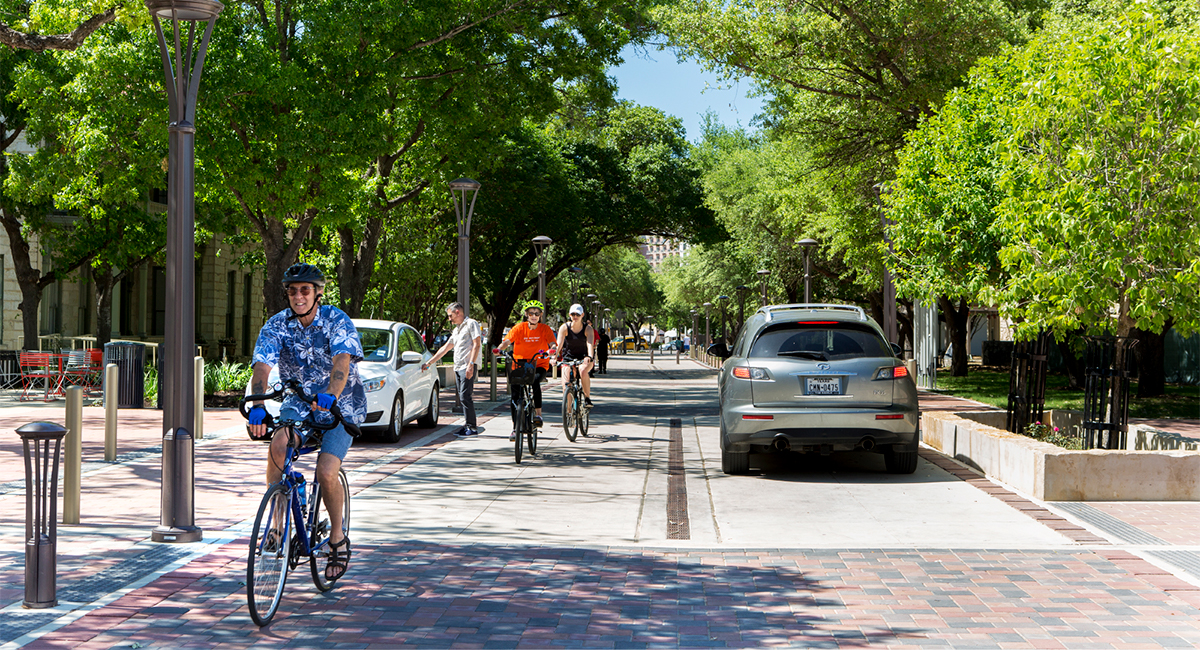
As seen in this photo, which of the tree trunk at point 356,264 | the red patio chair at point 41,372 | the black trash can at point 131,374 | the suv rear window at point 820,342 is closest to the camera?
the suv rear window at point 820,342

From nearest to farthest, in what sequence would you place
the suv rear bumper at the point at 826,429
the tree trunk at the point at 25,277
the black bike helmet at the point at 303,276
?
the black bike helmet at the point at 303,276
the suv rear bumper at the point at 826,429
the tree trunk at the point at 25,277

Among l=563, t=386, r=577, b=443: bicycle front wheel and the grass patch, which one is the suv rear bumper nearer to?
l=563, t=386, r=577, b=443: bicycle front wheel

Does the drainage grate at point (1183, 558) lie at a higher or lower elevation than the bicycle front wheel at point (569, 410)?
lower

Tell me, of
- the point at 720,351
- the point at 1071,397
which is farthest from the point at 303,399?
the point at 1071,397

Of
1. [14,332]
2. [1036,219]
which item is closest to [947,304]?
[1036,219]

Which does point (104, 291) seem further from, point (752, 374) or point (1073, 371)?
point (1073, 371)

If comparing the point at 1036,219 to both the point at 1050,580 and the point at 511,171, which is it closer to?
the point at 1050,580

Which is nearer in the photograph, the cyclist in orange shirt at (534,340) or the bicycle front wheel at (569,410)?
the cyclist in orange shirt at (534,340)

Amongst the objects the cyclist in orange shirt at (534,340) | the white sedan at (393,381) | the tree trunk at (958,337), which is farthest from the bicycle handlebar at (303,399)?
the tree trunk at (958,337)

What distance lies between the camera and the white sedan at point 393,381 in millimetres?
13688

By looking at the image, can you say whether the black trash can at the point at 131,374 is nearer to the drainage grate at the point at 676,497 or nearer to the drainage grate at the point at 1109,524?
the drainage grate at the point at 676,497

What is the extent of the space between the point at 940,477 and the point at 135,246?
72.0 ft

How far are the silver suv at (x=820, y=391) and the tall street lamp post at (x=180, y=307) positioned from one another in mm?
5223

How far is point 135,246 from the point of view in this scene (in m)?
27.4
